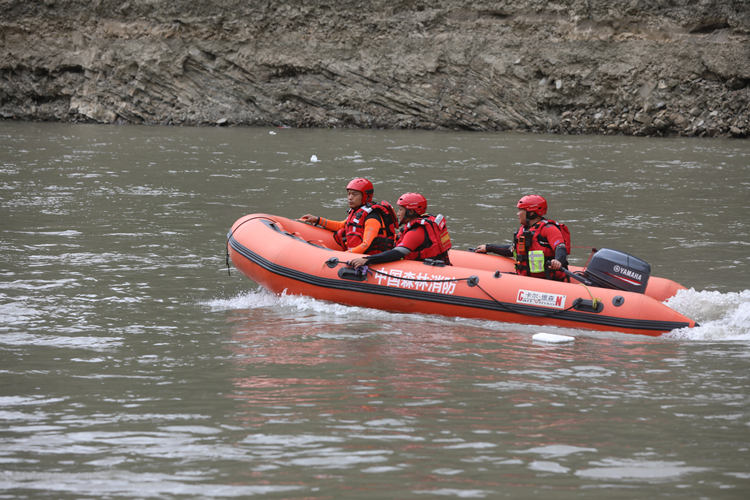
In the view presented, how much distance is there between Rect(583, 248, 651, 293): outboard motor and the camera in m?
8.01

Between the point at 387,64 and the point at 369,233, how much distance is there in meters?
21.9

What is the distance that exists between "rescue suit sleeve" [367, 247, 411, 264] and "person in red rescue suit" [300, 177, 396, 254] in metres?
0.33

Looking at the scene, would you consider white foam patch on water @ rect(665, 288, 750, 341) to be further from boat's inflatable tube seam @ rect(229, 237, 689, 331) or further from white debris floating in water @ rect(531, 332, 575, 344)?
white debris floating in water @ rect(531, 332, 575, 344)

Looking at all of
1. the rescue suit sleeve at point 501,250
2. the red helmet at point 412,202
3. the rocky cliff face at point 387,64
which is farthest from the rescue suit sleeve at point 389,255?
the rocky cliff face at point 387,64

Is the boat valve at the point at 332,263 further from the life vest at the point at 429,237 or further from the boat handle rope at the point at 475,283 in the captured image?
the life vest at the point at 429,237

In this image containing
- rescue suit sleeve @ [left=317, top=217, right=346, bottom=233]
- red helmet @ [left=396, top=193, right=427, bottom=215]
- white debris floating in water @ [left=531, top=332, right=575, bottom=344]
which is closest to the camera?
white debris floating in water @ [left=531, top=332, right=575, bottom=344]

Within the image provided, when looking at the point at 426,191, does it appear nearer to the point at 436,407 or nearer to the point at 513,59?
the point at 436,407

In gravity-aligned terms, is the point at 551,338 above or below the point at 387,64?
below

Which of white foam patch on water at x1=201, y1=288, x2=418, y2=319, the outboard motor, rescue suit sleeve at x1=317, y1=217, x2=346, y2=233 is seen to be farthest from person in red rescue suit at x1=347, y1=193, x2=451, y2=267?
rescue suit sleeve at x1=317, y1=217, x2=346, y2=233

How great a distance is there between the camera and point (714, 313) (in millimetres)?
7910

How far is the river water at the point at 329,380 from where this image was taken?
4402 mm

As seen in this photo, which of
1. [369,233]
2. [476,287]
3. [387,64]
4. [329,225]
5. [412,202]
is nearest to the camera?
[476,287]

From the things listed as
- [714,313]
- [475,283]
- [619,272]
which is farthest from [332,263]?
[714,313]

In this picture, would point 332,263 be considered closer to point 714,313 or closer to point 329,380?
point 329,380
